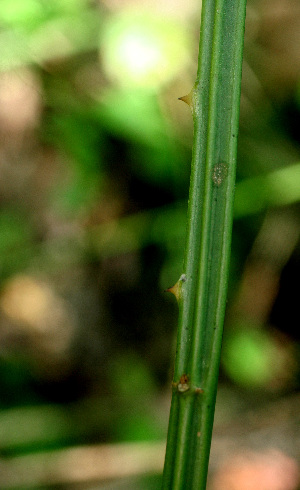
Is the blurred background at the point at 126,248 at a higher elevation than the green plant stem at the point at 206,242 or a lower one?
higher

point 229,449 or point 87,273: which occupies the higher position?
point 87,273

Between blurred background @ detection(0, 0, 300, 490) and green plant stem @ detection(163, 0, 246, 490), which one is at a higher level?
blurred background @ detection(0, 0, 300, 490)

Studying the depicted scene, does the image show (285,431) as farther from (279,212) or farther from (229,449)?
(279,212)

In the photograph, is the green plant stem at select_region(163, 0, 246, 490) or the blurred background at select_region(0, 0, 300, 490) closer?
the green plant stem at select_region(163, 0, 246, 490)

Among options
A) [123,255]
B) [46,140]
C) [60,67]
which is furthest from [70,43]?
[123,255]

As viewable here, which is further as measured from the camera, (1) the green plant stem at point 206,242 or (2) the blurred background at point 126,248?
(2) the blurred background at point 126,248
